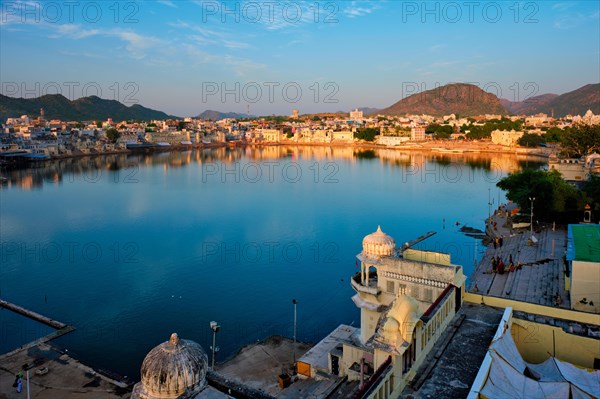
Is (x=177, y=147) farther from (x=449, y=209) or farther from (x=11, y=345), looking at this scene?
(x=11, y=345)

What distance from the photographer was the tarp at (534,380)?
170 inches

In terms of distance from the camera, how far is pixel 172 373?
373 cm

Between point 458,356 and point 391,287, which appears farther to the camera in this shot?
point 391,287

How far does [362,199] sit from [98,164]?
114 feet

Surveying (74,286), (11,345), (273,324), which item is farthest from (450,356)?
(74,286)

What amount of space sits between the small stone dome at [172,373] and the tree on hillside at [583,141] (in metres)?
34.2

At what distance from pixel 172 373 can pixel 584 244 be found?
8332mm

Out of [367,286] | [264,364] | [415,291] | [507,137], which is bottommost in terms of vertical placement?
[264,364]

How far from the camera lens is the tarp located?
432cm

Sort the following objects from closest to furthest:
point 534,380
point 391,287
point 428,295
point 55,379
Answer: point 534,380 → point 428,295 → point 391,287 → point 55,379

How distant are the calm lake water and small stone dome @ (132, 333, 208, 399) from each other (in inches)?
252

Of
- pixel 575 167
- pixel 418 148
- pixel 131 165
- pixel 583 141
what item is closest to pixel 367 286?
pixel 575 167

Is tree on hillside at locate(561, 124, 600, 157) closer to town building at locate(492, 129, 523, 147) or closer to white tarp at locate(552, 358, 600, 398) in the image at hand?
town building at locate(492, 129, 523, 147)

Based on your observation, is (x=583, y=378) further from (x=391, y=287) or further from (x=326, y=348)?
(x=326, y=348)
